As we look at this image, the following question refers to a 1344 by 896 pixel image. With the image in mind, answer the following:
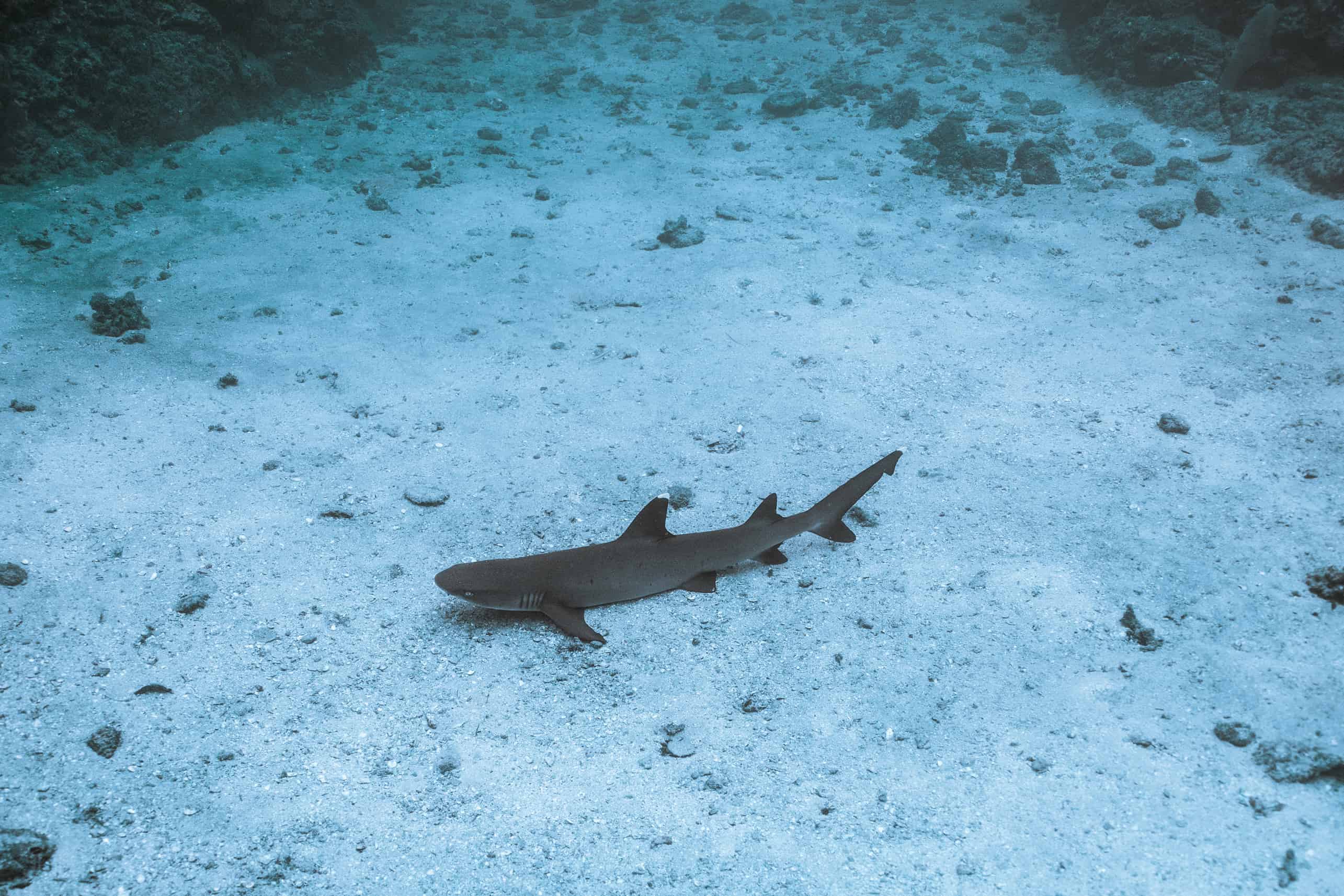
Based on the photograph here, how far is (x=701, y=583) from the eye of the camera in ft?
12.9

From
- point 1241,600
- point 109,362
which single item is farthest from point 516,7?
point 1241,600

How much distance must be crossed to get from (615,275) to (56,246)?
5801 millimetres

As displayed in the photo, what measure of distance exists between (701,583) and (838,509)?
3.02 ft

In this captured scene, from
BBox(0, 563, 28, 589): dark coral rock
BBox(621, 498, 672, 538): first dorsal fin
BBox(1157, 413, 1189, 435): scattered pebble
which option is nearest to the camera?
BBox(0, 563, 28, 589): dark coral rock

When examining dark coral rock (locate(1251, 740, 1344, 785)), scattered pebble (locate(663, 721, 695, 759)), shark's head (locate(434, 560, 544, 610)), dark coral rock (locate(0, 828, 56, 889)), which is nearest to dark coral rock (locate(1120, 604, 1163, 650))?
dark coral rock (locate(1251, 740, 1344, 785))

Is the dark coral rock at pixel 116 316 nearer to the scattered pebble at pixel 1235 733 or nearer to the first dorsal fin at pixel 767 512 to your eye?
the first dorsal fin at pixel 767 512

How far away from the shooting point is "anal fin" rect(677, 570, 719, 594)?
392 centimetres

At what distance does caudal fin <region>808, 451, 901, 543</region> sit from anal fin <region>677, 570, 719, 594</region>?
0.64 metres

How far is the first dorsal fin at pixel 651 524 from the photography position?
3.75 m

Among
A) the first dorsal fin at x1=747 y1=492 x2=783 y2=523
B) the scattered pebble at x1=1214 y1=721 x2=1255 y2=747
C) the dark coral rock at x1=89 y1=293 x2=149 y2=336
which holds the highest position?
the dark coral rock at x1=89 y1=293 x2=149 y2=336

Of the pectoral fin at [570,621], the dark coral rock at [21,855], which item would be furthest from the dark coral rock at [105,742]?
the pectoral fin at [570,621]

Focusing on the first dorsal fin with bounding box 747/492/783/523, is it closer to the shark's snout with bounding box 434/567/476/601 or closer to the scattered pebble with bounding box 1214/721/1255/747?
the shark's snout with bounding box 434/567/476/601

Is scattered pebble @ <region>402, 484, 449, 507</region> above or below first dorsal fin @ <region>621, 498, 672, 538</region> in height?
below

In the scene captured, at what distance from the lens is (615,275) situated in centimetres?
774
